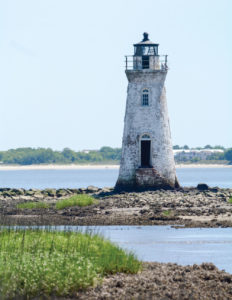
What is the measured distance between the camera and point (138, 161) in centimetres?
4206

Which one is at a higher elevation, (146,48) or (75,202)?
(146,48)

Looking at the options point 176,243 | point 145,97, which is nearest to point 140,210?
point 176,243

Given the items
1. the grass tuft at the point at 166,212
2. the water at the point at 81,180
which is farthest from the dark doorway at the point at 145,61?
the water at the point at 81,180

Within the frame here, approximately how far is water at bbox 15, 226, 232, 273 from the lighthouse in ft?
42.4

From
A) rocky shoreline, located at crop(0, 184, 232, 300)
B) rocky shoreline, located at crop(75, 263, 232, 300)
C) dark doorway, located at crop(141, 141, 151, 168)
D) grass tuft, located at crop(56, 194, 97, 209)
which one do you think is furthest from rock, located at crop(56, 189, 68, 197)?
rocky shoreline, located at crop(75, 263, 232, 300)

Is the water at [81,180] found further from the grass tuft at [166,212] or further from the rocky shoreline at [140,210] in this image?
the grass tuft at [166,212]

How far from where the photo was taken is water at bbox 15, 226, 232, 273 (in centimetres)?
2159

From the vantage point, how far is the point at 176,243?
25.2m

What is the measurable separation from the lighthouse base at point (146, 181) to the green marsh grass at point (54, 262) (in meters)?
23.8

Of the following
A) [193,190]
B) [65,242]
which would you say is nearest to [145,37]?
[193,190]

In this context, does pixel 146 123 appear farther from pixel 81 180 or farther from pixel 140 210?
pixel 81 180

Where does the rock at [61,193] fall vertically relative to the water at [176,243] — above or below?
above

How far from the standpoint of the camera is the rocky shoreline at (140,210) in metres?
30.0

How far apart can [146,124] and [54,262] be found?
27225mm
